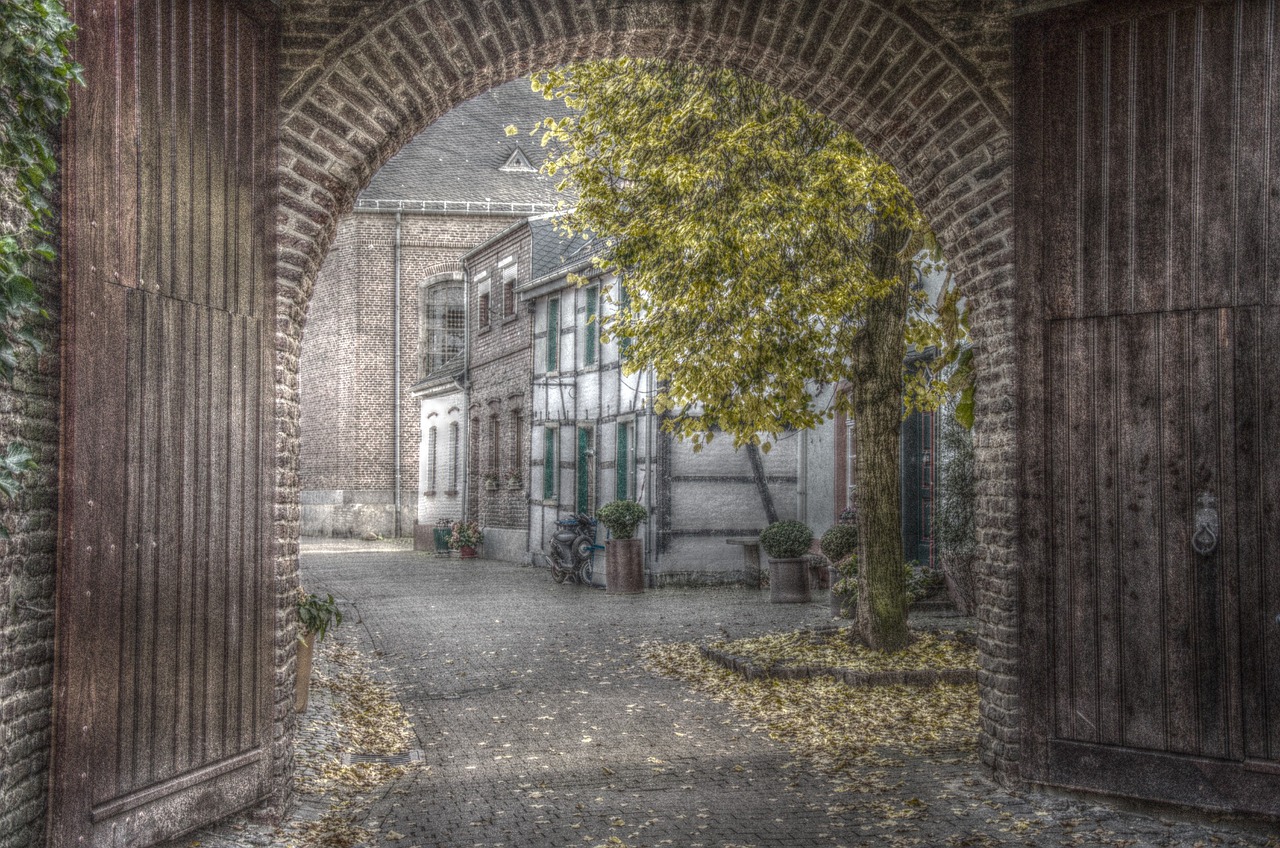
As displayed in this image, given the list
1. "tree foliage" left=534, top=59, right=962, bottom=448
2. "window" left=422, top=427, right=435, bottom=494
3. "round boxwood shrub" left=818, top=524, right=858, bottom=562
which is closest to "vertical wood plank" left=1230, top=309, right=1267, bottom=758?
"tree foliage" left=534, top=59, right=962, bottom=448

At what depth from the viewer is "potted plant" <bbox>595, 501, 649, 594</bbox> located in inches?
666

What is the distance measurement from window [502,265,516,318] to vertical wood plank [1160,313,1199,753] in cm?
1887

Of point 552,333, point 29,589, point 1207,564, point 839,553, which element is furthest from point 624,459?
point 29,589

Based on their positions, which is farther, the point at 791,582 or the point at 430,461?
the point at 430,461

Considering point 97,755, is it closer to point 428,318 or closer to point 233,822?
point 233,822

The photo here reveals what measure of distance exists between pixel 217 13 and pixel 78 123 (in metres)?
1.06

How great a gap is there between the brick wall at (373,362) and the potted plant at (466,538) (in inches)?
261

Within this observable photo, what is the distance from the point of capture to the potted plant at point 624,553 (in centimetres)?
1691

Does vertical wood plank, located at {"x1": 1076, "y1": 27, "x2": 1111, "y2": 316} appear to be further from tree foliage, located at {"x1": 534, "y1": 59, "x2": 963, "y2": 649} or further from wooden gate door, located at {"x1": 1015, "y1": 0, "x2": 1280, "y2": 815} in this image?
tree foliage, located at {"x1": 534, "y1": 59, "x2": 963, "y2": 649}

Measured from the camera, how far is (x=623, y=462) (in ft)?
61.3

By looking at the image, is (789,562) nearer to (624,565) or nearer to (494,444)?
(624,565)

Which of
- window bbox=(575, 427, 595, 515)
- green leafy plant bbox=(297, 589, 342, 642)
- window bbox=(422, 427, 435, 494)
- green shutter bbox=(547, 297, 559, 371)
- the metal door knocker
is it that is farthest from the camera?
window bbox=(422, 427, 435, 494)

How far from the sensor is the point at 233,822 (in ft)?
16.6

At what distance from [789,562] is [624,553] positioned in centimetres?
279
